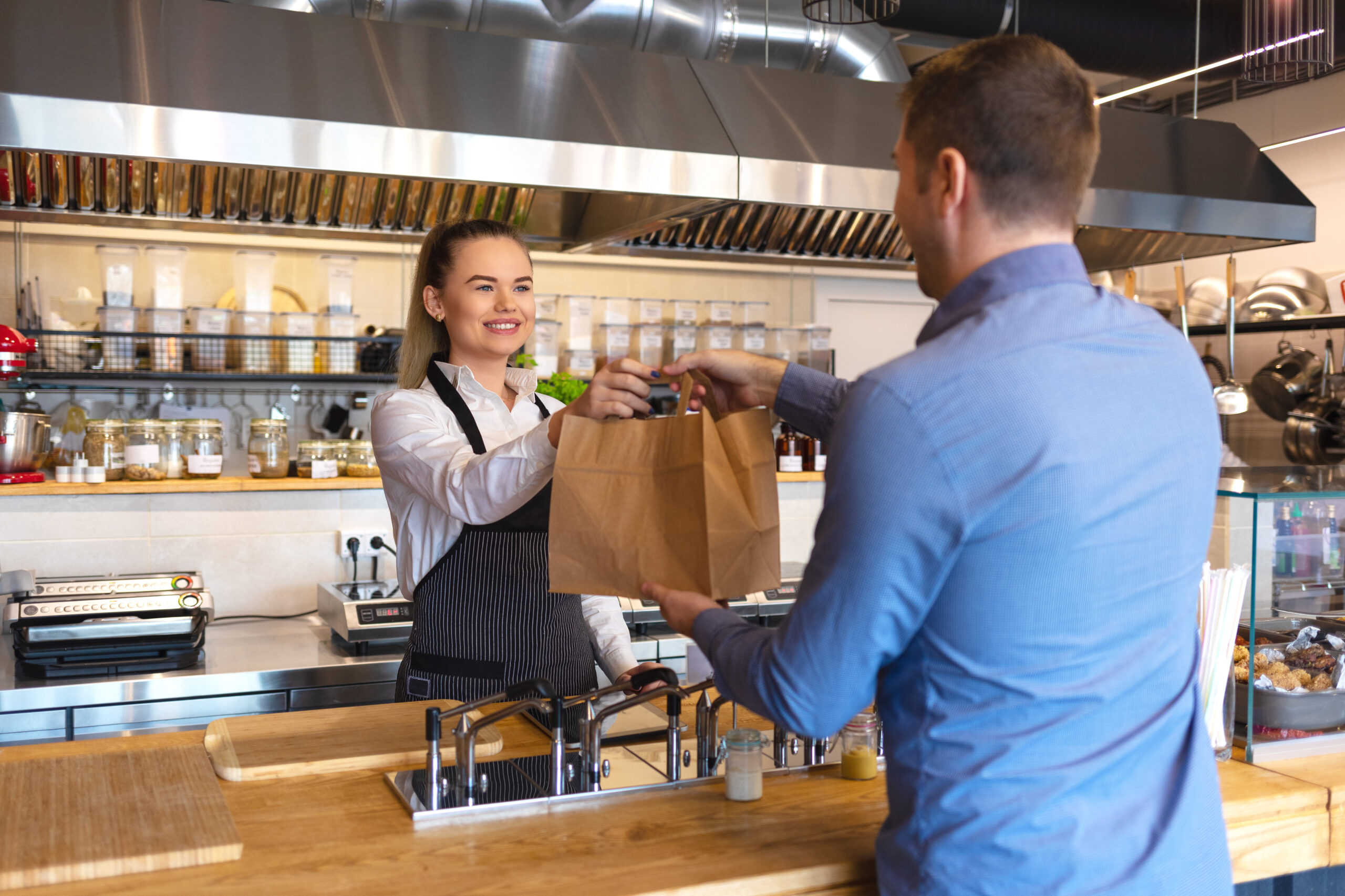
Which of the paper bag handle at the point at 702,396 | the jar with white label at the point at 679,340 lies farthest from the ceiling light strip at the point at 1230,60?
the jar with white label at the point at 679,340

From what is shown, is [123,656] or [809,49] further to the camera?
[809,49]

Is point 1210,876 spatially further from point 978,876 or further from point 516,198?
point 516,198

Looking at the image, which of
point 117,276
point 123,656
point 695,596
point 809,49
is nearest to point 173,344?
point 117,276

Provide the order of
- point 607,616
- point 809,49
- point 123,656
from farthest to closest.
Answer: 1. point 809,49
2. point 123,656
3. point 607,616

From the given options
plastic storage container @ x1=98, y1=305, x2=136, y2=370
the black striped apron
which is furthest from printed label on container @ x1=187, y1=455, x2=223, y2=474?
the black striped apron

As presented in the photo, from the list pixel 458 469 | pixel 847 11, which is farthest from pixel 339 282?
pixel 458 469

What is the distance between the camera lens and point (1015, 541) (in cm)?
92

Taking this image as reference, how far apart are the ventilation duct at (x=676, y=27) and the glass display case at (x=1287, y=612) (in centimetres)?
179

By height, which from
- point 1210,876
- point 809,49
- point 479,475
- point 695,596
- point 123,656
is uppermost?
point 809,49

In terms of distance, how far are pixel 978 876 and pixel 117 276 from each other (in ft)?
11.6

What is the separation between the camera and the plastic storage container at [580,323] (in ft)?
14.6

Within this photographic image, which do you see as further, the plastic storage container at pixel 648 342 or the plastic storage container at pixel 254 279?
the plastic storage container at pixel 648 342

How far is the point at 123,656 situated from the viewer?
2.64 m

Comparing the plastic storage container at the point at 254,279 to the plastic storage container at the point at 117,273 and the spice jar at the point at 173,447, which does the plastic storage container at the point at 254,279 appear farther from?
the spice jar at the point at 173,447
